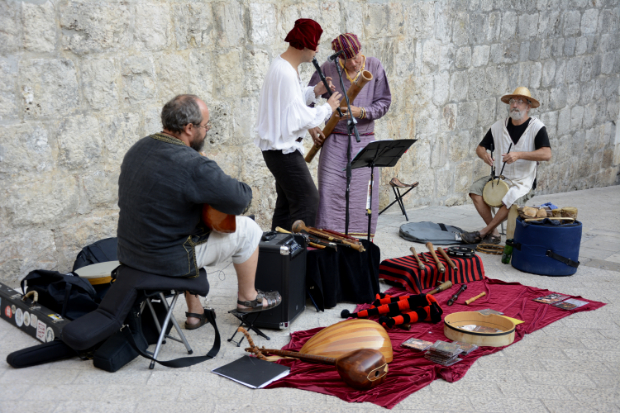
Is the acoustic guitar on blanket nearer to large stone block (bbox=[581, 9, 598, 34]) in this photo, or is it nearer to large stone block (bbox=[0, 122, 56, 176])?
large stone block (bbox=[0, 122, 56, 176])

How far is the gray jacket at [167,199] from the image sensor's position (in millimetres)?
2650

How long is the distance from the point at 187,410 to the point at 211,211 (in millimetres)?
878

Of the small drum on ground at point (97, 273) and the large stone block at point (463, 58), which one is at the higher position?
the large stone block at point (463, 58)

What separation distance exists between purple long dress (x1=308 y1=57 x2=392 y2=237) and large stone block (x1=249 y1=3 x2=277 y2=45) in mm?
884

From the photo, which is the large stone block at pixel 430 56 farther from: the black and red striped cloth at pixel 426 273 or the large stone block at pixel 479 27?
the black and red striped cloth at pixel 426 273

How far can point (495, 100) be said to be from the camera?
25.0 feet

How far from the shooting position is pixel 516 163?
17.0 ft

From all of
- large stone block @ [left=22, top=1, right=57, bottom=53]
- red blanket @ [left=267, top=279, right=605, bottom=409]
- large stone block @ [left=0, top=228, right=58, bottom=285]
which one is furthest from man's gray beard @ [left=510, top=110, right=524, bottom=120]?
large stone block @ [left=0, top=228, right=58, bottom=285]

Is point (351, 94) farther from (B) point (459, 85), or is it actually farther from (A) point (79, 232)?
(B) point (459, 85)

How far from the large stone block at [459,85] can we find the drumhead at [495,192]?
2163mm

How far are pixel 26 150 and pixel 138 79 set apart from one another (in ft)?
3.20

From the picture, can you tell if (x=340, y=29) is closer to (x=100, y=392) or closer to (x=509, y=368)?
(x=509, y=368)

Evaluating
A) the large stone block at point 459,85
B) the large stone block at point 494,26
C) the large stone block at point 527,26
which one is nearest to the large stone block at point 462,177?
the large stone block at point 459,85

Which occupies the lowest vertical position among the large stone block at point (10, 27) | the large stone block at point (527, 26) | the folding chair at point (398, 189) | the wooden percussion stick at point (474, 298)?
the wooden percussion stick at point (474, 298)
